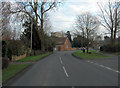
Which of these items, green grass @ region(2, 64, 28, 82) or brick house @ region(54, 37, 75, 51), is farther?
brick house @ region(54, 37, 75, 51)

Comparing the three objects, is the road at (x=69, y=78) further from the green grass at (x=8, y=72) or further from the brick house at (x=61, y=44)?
the brick house at (x=61, y=44)

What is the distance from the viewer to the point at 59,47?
79062 millimetres

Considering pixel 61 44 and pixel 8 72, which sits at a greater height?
pixel 61 44

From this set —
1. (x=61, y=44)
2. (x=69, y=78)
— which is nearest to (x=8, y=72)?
(x=69, y=78)

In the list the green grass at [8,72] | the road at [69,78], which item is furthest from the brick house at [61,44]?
the road at [69,78]

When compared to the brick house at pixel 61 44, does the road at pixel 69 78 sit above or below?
below

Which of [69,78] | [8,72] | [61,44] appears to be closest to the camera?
[69,78]

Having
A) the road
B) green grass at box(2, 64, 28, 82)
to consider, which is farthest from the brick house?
the road

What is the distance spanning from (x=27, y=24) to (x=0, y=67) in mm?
33295

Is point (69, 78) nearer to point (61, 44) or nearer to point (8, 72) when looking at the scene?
point (8, 72)

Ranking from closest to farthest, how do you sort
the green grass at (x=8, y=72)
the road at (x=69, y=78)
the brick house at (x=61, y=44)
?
the road at (x=69, y=78) → the green grass at (x=8, y=72) → the brick house at (x=61, y=44)

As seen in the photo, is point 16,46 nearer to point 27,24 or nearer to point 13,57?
point 13,57

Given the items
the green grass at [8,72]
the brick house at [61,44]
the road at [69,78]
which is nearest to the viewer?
the road at [69,78]

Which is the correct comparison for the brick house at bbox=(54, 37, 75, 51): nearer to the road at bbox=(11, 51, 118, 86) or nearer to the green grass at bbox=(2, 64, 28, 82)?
the green grass at bbox=(2, 64, 28, 82)
